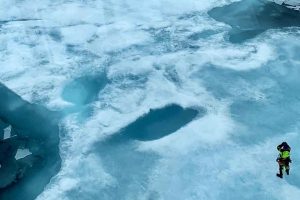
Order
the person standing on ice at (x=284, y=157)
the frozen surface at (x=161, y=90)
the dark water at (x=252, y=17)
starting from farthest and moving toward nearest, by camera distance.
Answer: the dark water at (x=252, y=17), the frozen surface at (x=161, y=90), the person standing on ice at (x=284, y=157)

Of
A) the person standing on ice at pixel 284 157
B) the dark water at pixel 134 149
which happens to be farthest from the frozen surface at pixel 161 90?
the person standing on ice at pixel 284 157

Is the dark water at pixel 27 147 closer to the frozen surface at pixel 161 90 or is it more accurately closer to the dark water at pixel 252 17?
the frozen surface at pixel 161 90

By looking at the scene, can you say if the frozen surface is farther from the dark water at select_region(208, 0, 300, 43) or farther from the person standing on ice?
the person standing on ice

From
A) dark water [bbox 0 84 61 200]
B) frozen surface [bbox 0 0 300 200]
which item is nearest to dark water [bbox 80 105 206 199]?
frozen surface [bbox 0 0 300 200]

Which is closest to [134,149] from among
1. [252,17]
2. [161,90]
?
[161,90]

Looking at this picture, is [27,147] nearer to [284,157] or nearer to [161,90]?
[161,90]

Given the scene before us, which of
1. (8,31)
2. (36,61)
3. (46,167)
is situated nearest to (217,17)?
(36,61)
